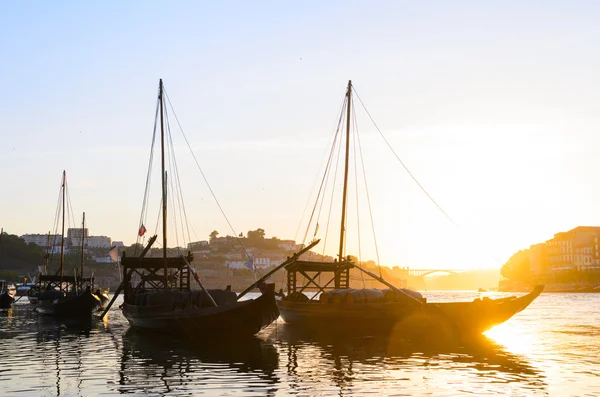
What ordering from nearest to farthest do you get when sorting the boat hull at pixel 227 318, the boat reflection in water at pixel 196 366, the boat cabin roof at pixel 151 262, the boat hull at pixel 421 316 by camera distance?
the boat reflection in water at pixel 196 366, the boat hull at pixel 227 318, the boat hull at pixel 421 316, the boat cabin roof at pixel 151 262

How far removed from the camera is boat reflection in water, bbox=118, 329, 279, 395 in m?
31.4

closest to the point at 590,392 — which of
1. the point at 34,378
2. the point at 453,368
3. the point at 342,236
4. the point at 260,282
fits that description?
the point at 453,368

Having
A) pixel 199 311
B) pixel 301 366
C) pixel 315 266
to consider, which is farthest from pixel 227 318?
pixel 315 266

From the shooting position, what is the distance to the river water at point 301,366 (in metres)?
30.7

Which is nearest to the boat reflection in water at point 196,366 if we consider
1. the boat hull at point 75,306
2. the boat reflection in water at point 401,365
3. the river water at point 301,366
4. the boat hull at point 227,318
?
the river water at point 301,366

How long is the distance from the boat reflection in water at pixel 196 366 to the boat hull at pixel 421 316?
283 inches

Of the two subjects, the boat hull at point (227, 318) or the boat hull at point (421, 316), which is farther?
the boat hull at point (421, 316)

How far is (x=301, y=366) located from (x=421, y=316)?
69.0 ft

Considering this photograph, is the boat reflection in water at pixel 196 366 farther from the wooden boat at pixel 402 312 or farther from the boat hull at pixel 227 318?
the wooden boat at pixel 402 312

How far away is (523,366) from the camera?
38.4 metres

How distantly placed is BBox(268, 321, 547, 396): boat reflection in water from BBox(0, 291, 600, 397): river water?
47mm

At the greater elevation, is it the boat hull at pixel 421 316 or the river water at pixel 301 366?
the boat hull at pixel 421 316

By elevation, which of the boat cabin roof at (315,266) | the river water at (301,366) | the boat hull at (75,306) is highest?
the boat cabin roof at (315,266)

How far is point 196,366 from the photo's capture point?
37750mm
